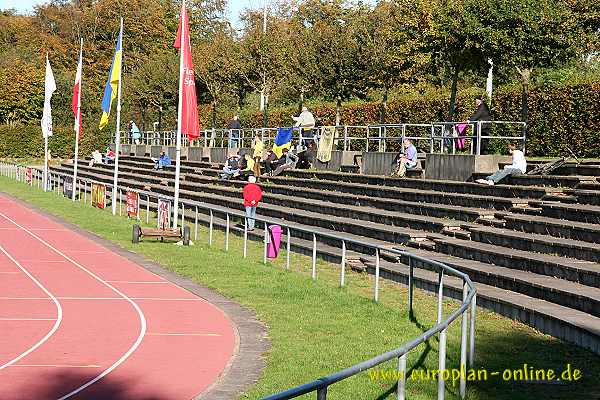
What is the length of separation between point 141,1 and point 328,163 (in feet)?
229

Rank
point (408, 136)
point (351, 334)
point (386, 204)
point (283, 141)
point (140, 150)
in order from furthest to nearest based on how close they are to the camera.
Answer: point (140, 150) < point (283, 141) < point (408, 136) < point (386, 204) < point (351, 334)

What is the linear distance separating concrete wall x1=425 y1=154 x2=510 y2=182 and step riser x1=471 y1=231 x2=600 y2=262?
5.00 metres

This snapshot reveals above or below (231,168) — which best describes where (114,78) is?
above

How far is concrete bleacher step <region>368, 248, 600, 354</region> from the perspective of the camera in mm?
13031

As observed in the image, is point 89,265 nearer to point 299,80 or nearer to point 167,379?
point 167,379

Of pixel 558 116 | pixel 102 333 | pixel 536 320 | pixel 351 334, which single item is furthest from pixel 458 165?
pixel 102 333

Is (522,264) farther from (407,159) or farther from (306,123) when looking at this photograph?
(306,123)

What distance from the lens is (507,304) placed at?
15422 mm

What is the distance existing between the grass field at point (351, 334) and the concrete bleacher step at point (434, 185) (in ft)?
13.6

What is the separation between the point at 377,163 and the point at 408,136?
4.91ft

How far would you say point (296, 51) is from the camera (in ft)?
164

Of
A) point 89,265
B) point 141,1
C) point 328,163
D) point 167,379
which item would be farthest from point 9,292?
point 141,1

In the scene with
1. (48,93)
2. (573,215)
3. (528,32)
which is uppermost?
(528,32)

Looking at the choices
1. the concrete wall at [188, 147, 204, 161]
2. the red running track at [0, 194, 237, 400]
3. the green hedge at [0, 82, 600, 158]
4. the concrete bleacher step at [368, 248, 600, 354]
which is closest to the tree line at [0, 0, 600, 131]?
the green hedge at [0, 82, 600, 158]
